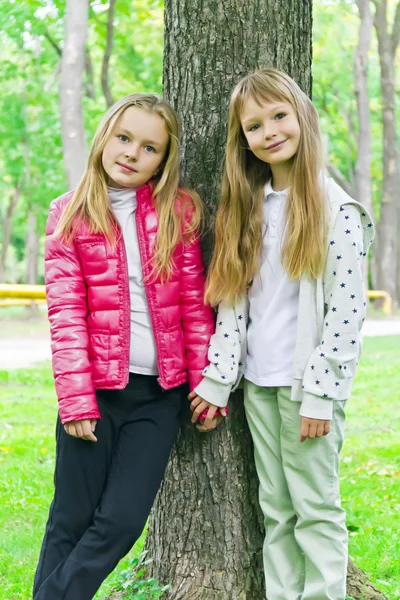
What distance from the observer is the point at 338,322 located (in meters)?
2.69

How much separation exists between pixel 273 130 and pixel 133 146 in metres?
0.50

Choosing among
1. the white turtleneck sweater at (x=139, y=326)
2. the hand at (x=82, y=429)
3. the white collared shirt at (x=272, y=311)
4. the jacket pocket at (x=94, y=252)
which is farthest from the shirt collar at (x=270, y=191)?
the hand at (x=82, y=429)

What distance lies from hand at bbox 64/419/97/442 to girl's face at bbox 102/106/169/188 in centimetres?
86

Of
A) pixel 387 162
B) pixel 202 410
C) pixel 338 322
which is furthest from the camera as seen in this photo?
pixel 387 162

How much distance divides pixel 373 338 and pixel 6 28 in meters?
7.20

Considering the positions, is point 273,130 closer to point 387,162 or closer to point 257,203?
point 257,203

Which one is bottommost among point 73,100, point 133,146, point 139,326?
point 139,326

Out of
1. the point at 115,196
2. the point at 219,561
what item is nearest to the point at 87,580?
the point at 219,561

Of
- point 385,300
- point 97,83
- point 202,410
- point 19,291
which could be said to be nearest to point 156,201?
point 202,410

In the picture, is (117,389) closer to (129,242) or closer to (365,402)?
(129,242)

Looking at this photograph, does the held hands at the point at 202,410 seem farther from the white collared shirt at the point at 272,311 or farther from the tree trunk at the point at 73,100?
the tree trunk at the point at 73,100

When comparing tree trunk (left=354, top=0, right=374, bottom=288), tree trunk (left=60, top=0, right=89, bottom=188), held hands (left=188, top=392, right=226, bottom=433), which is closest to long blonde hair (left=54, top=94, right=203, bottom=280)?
held hands (left=188, top=392, right=226, bottom=433)

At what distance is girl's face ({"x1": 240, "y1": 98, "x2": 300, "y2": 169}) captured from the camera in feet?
9.19

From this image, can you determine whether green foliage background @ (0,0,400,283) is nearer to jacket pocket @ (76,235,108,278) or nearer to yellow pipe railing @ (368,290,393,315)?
yellow pipe railing @ (368,290,393,315)
